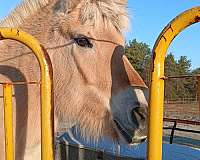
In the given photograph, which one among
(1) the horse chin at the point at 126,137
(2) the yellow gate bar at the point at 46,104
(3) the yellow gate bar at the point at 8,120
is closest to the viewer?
(2) the yellow gate bar at the point at 46,104

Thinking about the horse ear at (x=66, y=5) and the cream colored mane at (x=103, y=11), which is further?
Answer: the horse ear at (x=66, y=5)

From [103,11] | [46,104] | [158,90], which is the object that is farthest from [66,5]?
[158,90]

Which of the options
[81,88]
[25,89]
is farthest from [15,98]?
[81,88]

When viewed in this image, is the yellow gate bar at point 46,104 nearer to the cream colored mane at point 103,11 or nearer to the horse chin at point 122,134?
the horse chin at point 122,134

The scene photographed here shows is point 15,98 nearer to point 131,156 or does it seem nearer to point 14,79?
point 14,79

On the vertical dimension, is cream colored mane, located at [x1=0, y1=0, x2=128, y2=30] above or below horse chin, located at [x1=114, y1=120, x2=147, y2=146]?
above

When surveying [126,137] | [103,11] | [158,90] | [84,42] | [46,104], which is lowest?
[126,137]

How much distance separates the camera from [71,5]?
3.00m

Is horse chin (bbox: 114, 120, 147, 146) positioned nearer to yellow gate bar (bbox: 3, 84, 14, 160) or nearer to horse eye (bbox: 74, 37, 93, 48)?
horse eye (bbox: 74, 37, 93, 48)

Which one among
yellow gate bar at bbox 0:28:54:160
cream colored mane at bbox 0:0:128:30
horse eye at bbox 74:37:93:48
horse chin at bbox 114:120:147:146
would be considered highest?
cream colored mane at bbox 0:0:128:30

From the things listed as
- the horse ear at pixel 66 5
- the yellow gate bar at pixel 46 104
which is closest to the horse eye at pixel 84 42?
the horse ear at pixel 66 5

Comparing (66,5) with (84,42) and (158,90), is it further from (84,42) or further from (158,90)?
(158,90)

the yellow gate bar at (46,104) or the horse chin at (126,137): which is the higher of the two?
the yellow gate bar at (46,104)

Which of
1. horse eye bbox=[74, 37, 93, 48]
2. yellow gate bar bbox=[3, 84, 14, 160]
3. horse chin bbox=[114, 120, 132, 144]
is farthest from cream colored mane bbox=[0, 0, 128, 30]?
yellow gate bar bbox=[3, 84, 14, 160]
